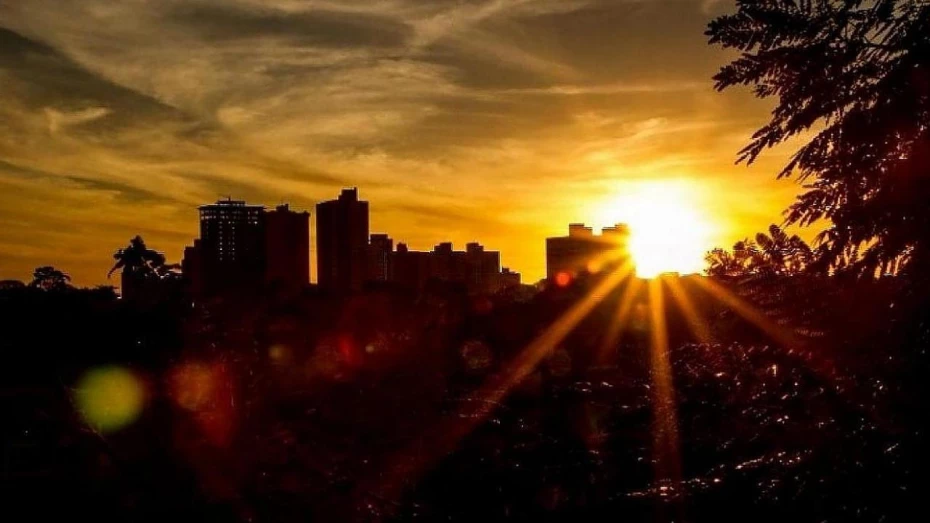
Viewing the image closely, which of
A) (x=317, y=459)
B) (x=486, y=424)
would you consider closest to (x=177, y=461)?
(x=317, y=459)

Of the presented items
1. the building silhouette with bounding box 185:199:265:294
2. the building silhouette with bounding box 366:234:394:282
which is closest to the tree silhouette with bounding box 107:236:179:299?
the building silhouette with bounding box 185:199:265:294

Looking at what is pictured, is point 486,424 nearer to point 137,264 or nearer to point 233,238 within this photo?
point 137,264

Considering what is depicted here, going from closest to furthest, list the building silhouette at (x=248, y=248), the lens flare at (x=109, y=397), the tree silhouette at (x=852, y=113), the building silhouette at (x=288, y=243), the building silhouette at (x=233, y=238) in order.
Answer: the tree silhouette at (x=852, y=113), the lens flare at (x=109, y=397), the building silhouette at (x=248, y=248), the building silhouette at (x=233, y=238), the building silhouette at (x=288, y=243)

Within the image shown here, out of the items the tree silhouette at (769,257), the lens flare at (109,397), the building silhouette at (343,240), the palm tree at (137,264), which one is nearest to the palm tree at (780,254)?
the tree silhouette at (769,257)

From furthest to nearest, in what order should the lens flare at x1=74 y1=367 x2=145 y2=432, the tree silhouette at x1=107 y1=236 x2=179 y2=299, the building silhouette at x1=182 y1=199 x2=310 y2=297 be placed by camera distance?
the building silhouette at x1=182 y1=199 x2=310 y2=297 < the tree silhouette at x1=107 y1=236 x2=179 y2=299 < the lens flare at x1=74 y1=367 x2=145 y2=432

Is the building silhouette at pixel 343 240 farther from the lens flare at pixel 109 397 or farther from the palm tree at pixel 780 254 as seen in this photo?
the palm tree at pixel 780 254

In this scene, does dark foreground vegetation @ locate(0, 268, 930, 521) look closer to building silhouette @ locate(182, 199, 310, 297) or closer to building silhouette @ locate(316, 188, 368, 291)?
building silhouette @ locate(182, 199, 310, 297)
